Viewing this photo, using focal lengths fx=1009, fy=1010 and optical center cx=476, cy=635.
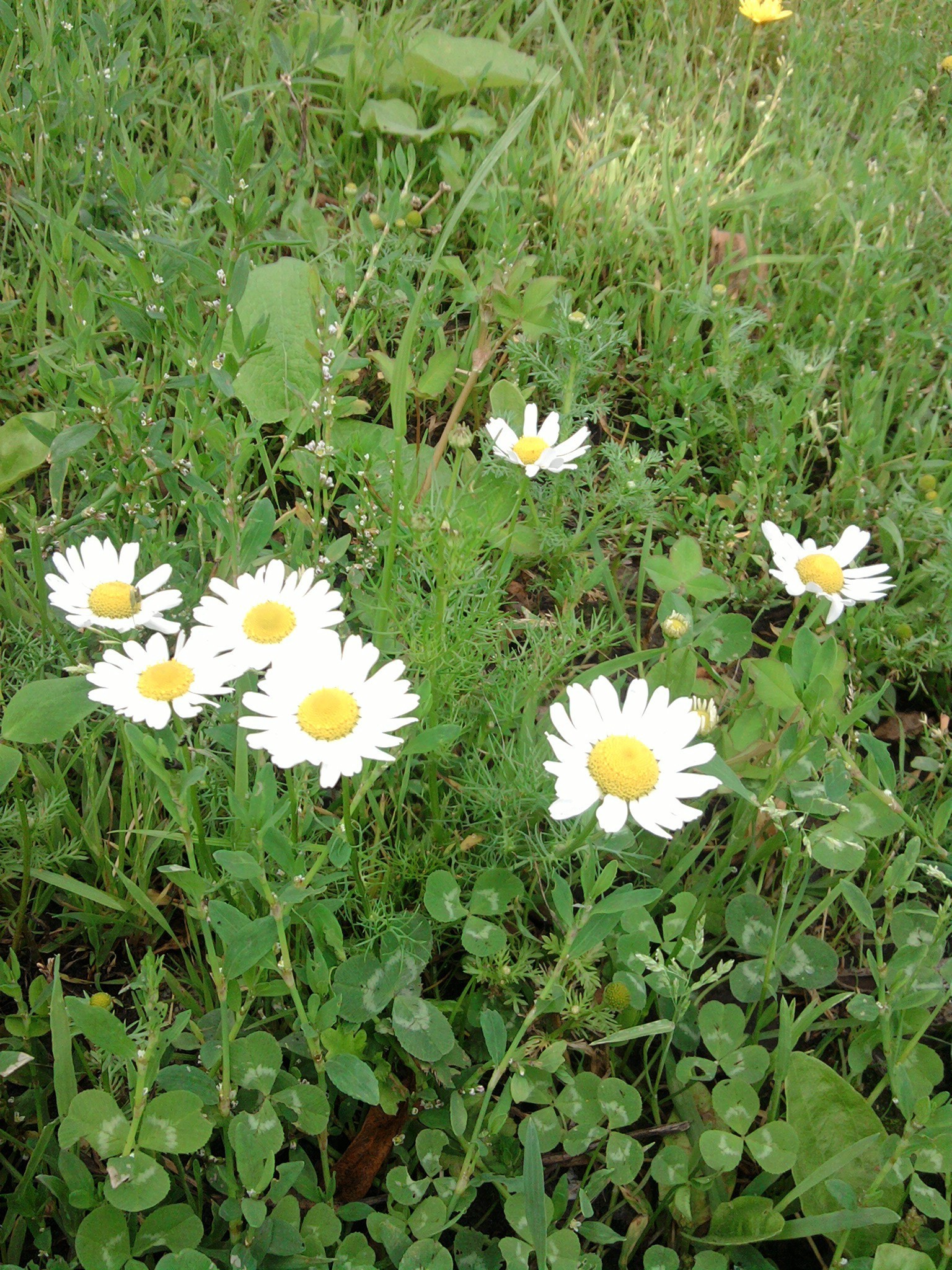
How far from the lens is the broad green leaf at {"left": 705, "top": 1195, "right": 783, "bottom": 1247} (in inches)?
46.5

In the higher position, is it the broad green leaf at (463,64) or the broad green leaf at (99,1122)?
the broad green leaf at (463,64)

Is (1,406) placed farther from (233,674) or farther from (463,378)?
(233,674)

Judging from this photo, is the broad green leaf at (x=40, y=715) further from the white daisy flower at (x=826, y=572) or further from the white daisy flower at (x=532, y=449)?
the white daisy flower at (x=826, y=572)

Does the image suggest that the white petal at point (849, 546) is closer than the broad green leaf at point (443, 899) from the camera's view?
No

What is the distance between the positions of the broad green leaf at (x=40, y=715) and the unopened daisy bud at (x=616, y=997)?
2.46 feet

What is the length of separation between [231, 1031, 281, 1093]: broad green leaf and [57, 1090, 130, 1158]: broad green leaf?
127mm

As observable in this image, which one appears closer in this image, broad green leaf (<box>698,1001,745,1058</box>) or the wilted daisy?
the wilted daisy

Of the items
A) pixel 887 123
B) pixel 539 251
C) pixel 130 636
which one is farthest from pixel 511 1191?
pixel 887 123

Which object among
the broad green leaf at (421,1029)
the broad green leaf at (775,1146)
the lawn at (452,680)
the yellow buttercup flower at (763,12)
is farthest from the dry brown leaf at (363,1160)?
the yellow buttercup flower at (763,12)

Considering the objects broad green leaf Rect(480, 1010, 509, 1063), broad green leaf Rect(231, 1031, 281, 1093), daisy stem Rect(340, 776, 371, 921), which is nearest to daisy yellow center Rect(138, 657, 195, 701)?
daisy stem Rect(340, 776, 371, 921)

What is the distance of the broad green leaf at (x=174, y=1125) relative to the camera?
1.04m

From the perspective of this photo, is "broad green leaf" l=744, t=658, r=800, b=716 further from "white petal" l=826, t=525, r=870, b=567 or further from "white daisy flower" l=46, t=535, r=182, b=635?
"white daisy flower" l=46, t=535, r=182, b=635

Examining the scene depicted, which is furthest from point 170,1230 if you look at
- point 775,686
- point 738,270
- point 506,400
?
point 738,270

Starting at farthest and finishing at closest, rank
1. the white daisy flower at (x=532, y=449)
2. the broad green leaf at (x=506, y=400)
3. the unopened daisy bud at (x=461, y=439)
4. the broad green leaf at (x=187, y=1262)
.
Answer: the broad green leaf at (x=506, y=400) → the white daisy flower at (x=532, y=449) → the unopened daisy bud at (x=461, y=439) → the broad green leaf at (x=187, y=1262)
